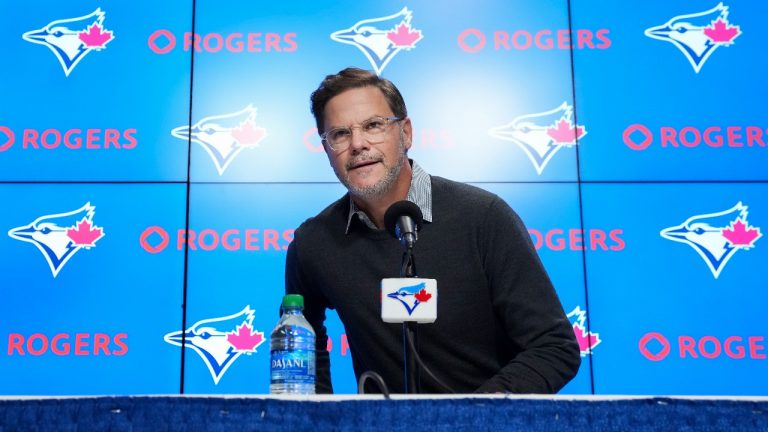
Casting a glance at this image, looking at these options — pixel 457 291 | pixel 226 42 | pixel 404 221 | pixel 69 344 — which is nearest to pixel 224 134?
pixel 226 42

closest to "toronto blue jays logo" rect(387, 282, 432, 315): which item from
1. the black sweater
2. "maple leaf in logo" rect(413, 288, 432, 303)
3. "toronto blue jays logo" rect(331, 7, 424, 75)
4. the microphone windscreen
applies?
"maple leaf in logo" rect(413, 288, 432, 303)

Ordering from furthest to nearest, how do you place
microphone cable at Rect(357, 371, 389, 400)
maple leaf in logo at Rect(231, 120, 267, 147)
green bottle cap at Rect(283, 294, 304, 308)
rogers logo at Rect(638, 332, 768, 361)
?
maple leaf in logo at Rect(231, 120, 267, 147)
rogers logo at Rect(638, 332, 768, 361)
green bottle cap at Rect(283, 294, 304, 308)
microphone cable at Rect(357, 371, 389, 400)

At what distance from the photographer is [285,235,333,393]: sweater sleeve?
6.18ft

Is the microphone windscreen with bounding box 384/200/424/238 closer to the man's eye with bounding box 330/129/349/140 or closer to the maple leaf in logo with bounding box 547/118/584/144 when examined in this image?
the man's eye with bounding box 330/129/349/140

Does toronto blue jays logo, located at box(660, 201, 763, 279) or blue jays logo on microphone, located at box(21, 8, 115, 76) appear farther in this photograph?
blue jays logo on microphone, located at box(21, 8, 115, 76)

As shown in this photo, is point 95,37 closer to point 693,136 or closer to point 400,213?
point 400,213

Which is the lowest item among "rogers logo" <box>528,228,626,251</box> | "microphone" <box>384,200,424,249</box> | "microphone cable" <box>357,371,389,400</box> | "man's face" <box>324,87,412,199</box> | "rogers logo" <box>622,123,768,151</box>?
"microphone cable" <box>357,371,389,400</box>

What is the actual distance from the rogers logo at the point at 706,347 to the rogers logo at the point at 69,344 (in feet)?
5.81

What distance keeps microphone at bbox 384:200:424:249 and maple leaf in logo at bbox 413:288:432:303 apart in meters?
0.11

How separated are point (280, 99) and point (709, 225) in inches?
62.5

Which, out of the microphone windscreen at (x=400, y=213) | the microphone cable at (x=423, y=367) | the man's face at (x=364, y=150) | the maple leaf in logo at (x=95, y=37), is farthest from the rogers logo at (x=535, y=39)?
the microphone cable at (x=423, y=367)

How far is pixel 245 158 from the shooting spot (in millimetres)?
2699

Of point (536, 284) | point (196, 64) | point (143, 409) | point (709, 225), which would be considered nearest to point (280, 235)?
point (196, 64)

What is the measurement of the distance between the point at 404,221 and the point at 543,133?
1.53 m
